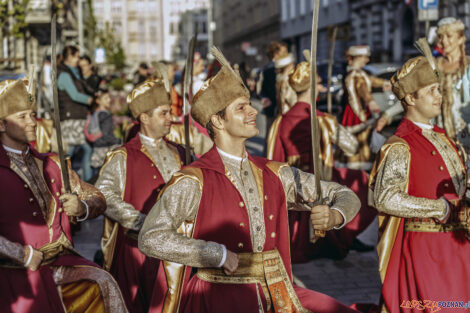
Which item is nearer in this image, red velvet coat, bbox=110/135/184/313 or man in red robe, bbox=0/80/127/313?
man in red robe, bbox=0/80/127/313

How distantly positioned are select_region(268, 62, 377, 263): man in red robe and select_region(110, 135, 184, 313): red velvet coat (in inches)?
86.2

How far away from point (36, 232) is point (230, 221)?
1.17 m

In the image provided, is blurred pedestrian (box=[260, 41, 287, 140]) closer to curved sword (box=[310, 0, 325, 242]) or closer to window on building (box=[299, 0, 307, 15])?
curved sword (box=[310, 0, 325, 242])

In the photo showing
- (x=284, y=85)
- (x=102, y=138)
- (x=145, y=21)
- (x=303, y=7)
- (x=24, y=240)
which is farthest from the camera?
(x=145, y=21)

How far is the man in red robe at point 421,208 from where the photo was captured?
13.8 ft

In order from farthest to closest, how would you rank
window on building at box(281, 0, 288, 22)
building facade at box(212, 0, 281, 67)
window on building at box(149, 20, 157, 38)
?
window on building at box(149, 20, 157, 38) → building facade at box(212, 0, 281, 67) → window on building at box(281, 0, 288, 22)

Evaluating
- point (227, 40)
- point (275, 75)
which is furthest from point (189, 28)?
point (275, 75)

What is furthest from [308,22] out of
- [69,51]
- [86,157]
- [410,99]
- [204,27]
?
[204,27]

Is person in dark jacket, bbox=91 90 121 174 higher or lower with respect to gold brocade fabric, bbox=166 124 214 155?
lower

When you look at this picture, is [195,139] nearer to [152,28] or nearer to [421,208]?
[421,208]

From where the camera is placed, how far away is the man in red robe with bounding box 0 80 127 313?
12.5 feet

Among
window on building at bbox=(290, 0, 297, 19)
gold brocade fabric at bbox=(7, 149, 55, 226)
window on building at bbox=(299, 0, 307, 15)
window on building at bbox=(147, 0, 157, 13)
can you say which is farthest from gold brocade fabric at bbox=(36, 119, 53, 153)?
window on building at bbox=(147, 0, 157, 13)

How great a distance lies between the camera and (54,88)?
3.53 meters

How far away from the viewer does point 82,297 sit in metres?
3.96
